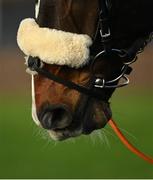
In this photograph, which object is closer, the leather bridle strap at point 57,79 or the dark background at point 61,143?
the leather bridle strap at point 57,79

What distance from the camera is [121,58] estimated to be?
1911mm

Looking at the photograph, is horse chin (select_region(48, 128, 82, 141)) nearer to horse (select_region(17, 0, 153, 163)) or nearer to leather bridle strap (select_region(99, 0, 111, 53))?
horse (select_region(17, 0, 153, 163))

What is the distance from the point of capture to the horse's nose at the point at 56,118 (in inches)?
72.4

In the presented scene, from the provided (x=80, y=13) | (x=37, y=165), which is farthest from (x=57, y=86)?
(x=37, y=165)

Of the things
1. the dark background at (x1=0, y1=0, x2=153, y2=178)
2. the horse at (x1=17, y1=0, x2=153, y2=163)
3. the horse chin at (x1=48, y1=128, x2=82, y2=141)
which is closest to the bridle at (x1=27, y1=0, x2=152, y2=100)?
the horse at (x1=17, y1=0, x2=153, y2=163)

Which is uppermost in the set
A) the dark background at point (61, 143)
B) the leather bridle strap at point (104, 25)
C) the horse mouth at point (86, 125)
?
the leather bridle strap at point (104, 25)

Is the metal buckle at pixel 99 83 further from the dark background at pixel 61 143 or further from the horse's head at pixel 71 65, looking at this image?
the dark background at pixel 61 143

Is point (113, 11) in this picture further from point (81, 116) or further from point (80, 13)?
point (81, 116)

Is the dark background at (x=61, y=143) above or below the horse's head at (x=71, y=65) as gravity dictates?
below

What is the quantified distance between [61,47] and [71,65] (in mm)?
61

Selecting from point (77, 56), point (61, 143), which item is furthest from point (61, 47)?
point (61, 143)

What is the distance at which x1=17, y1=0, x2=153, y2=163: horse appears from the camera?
184 cm

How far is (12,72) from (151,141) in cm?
612

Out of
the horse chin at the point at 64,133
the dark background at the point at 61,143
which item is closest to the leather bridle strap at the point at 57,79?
the horse chin at the point at 64,133
